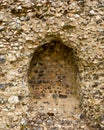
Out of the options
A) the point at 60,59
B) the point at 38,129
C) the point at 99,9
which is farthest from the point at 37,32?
the point at 38,129

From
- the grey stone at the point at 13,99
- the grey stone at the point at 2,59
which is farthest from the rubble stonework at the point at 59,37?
the grey stone at the point at 13,99

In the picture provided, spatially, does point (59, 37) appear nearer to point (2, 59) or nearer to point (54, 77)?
point (54, 77)

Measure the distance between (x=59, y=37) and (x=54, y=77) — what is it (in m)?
0.64

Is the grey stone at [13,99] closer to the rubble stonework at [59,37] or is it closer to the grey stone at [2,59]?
the rubble stonework at [59,37]

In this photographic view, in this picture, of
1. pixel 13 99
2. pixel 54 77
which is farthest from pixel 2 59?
pixel 54 77

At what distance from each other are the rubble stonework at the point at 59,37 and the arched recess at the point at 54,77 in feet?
0.58

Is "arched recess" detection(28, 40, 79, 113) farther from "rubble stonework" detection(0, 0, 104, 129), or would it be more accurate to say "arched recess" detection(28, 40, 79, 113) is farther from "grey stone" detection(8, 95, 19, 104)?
"grey stone" detection(8, 95, 19, 104)

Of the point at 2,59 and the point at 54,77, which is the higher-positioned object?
the point at 2,59

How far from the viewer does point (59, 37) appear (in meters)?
5.24

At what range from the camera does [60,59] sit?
5.50m

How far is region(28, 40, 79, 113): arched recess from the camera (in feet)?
17.7

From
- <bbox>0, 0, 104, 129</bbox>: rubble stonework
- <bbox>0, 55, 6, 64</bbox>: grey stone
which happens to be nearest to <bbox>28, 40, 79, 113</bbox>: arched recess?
<bbox>0, 0, 104, 129</bbox>: rubble stonework

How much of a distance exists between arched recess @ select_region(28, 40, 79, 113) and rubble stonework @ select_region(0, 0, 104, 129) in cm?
18

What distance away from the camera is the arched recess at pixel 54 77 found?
5383 millimetres
